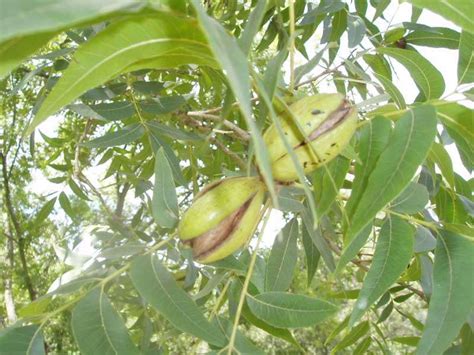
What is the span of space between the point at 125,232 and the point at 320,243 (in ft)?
3.02

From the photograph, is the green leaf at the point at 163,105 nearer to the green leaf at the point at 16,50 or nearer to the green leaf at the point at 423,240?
the green leaf at the point at 423,240

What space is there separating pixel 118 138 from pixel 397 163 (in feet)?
3.12

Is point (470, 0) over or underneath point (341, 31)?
underneath

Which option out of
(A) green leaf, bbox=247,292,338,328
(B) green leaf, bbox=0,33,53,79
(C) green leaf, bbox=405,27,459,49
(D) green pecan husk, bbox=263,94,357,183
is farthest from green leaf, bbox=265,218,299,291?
(B) green leaf, bbox=0,33,53,79

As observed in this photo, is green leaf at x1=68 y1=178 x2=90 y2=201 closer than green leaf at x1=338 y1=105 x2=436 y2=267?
No

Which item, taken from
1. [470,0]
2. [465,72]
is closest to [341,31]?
[465,72]

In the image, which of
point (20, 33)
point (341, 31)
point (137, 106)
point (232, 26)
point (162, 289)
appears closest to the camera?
point (20, 33)

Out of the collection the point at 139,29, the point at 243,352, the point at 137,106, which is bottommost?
the point at 243,352

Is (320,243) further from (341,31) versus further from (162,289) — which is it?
(341,31)

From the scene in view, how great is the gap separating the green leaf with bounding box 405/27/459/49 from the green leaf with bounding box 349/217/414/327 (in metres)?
0.81

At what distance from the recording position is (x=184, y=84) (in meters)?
2.25

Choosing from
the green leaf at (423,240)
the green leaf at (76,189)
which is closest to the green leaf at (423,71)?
the green leaf at (423,240)

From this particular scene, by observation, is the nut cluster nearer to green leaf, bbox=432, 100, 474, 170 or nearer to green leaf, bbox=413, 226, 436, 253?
green leaf, bbox=432, 100, 474, 170

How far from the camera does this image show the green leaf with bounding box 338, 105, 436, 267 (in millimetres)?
828
